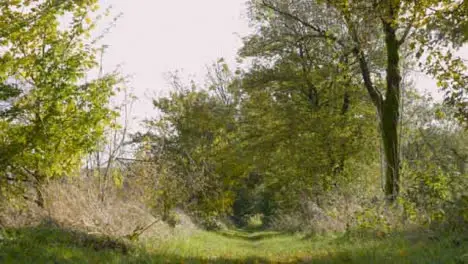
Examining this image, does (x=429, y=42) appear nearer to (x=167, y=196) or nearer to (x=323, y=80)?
(x=167, y=196)

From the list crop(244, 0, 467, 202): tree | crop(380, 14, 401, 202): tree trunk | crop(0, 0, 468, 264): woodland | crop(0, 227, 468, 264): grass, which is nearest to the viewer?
crop(0, 227, 468, 264): grass

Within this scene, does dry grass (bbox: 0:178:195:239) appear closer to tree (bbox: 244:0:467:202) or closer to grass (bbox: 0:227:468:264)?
grass (bbox: 0:227:468:264)

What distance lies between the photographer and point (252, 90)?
2505cm

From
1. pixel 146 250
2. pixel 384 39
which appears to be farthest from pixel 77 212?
pixel 384 39

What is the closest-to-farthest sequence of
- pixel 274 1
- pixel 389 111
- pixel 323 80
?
pixel 389 111
pixel 274 1
pixel 323 80

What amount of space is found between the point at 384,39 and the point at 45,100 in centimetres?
1094

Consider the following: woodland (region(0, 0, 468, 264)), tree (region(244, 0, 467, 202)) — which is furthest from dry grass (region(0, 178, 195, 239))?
tree (region(244, 0, 467, 202))

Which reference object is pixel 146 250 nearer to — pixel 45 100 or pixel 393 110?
pixel 45 100

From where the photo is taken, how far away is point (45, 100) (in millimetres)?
10539

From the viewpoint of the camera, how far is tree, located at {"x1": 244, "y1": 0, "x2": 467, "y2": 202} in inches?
399

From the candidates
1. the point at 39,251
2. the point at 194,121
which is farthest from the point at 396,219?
the point at 194,121

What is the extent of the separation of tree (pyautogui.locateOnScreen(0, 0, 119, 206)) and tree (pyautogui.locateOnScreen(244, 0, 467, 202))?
21.9 ft

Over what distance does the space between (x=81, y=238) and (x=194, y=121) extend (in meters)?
24.2

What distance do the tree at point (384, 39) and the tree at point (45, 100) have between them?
21.9 feet
